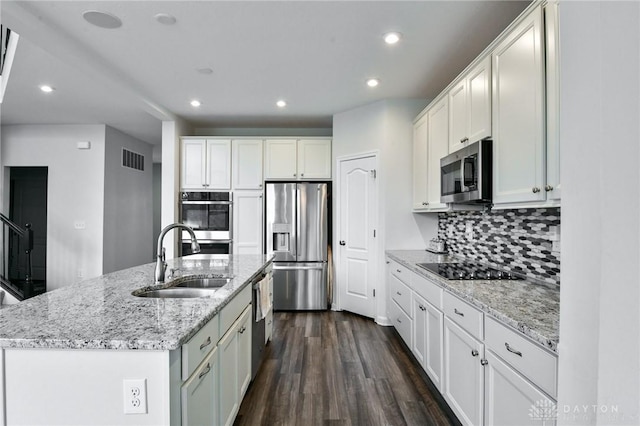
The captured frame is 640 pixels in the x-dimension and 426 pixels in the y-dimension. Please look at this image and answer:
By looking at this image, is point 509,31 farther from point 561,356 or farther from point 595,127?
point 561,356

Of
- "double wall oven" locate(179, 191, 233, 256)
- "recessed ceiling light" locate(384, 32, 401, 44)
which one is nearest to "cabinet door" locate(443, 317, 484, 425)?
"recessed ceiling light" locate(384, 32, 401, 44)

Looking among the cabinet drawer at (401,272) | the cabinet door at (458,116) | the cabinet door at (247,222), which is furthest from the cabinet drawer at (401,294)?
the cabinet door at (247,222)

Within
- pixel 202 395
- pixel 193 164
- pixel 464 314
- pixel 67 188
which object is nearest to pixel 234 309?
pixel 202 395

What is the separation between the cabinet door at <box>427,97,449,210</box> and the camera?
293 centimetres

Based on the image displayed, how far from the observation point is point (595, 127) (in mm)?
500

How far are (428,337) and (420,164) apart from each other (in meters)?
1.93

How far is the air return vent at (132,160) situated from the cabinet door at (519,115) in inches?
233

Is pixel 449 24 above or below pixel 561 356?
above

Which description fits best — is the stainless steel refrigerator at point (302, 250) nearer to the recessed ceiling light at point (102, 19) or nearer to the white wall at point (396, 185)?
the white wall at point (396, 185)

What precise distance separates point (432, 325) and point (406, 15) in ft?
7.22

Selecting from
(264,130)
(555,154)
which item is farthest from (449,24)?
(264,130)

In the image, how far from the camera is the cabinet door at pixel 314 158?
15.2 ft

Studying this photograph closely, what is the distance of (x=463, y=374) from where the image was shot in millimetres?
1821

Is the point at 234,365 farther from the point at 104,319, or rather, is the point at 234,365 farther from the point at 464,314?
the point at 464,314
